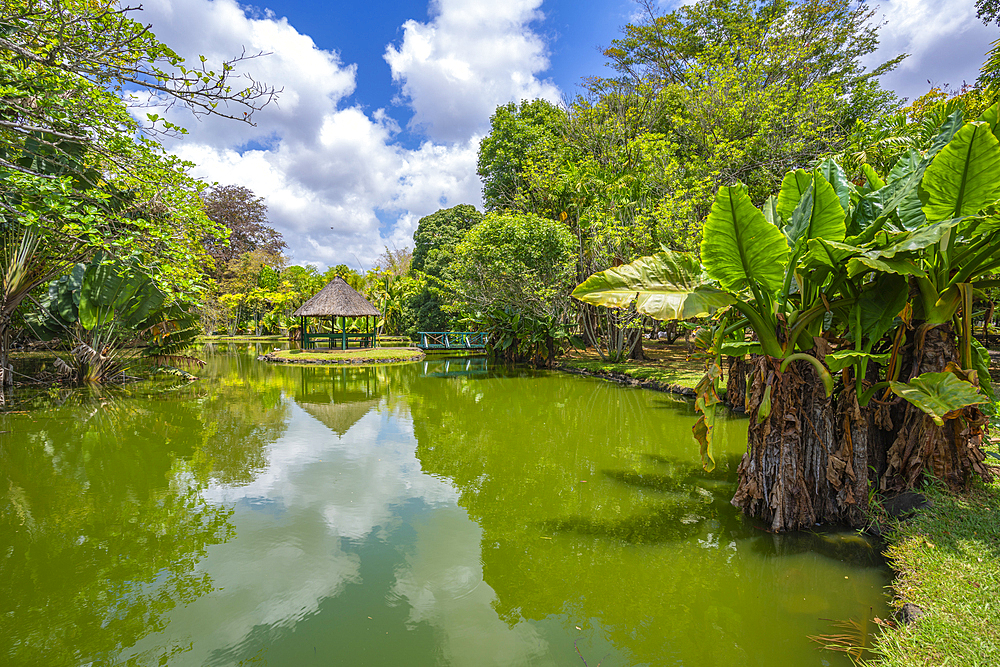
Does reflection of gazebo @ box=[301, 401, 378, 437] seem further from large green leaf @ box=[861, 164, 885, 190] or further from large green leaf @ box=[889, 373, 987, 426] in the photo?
large green leaf @ box=[861, 164, 885, 190]

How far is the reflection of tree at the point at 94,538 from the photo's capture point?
93.4 inches

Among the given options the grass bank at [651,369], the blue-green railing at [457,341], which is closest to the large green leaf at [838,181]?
the grass bank at [651,369]

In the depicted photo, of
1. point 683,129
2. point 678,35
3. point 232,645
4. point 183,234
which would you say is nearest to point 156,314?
point 183,234

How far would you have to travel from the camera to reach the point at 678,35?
57.0 feet

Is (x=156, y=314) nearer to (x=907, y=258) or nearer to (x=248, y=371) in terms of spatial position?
(x=248, y=371)

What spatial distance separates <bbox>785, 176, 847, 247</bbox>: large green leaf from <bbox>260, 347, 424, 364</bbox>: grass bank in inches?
596

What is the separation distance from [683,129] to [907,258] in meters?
13.2

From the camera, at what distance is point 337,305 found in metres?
19.2

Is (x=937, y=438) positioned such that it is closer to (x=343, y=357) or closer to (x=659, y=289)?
(x=659, y=289)

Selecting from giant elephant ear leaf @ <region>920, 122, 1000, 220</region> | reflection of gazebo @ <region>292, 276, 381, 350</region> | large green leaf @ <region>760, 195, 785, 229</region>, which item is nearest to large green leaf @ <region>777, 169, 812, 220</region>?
large green leaf @ <region>760, 195, 785, 229</region>

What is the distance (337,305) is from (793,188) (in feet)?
59.8

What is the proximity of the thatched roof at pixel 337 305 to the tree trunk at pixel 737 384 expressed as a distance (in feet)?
50.3

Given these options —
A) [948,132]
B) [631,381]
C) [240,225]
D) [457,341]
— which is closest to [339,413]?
[631,381]

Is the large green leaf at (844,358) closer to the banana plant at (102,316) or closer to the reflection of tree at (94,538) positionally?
the reflection of tree at (94,538)
